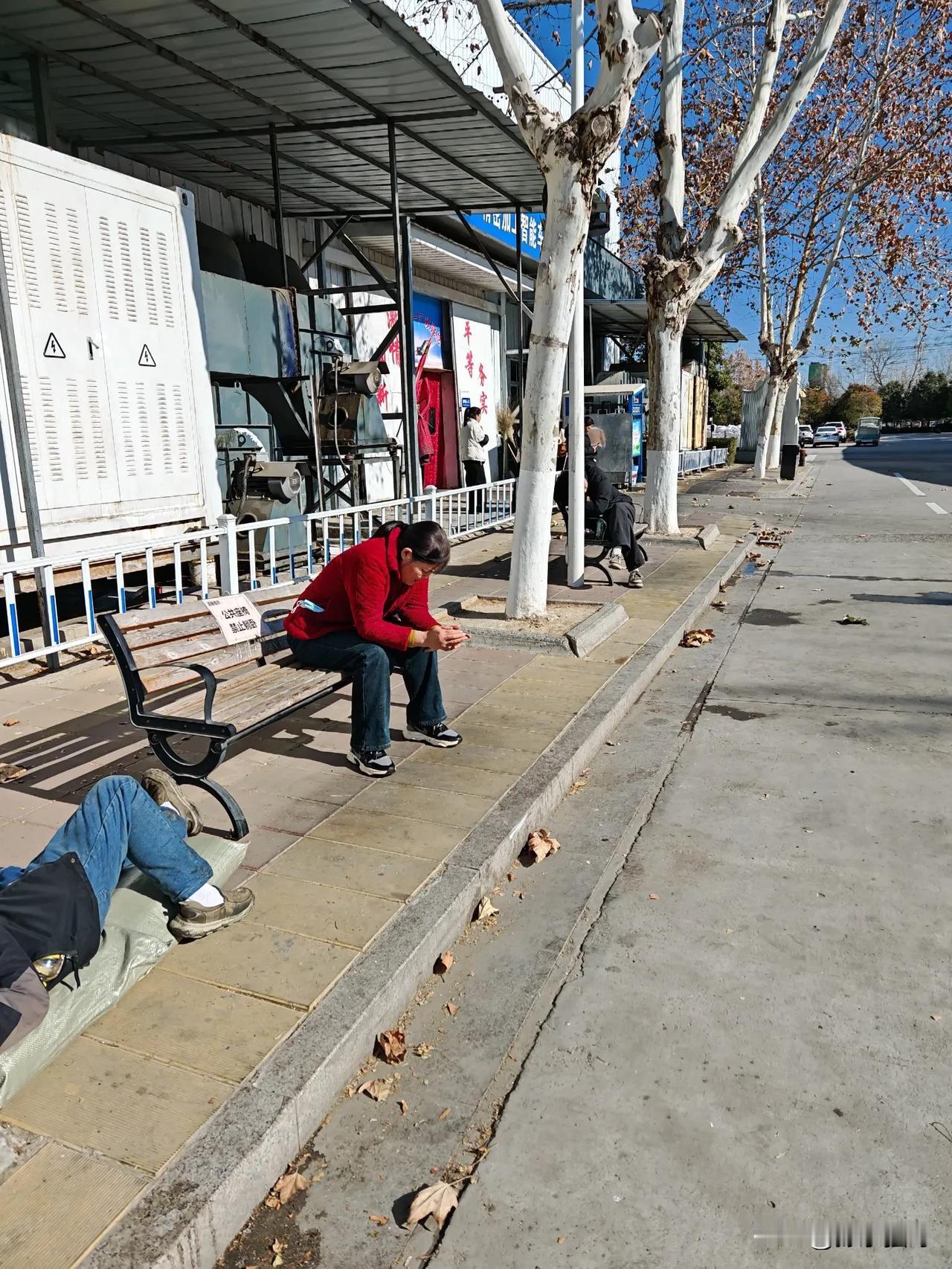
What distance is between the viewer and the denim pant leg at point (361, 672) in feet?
15.1

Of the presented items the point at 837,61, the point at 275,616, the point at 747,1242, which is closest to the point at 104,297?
the point at 275,616

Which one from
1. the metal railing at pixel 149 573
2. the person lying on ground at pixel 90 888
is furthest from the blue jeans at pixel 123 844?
the metal railing at pixel 149 573

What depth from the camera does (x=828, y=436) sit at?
71.5 metres

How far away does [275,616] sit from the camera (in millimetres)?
5285

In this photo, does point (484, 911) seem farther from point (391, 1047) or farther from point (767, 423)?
point (767, 423)

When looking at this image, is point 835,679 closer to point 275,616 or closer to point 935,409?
point 275,616

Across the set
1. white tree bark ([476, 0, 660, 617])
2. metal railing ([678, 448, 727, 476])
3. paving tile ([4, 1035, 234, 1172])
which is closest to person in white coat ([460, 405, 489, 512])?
metal railing ([678, 448, 727, 476])

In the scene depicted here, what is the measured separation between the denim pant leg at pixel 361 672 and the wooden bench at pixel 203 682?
0.11m

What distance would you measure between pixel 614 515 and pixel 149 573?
16.2ft

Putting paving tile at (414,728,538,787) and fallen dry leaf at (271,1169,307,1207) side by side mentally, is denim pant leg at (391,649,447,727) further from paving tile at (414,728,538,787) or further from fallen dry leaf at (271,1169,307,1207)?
fallen dry leaf at (271,1169,307,1207)

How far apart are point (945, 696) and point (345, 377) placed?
28.5ft

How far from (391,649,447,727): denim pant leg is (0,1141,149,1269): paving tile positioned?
2956mm

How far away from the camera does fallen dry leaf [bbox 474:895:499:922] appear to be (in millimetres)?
3691

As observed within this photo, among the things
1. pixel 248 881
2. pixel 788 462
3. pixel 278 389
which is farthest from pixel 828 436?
pixel 248 881
